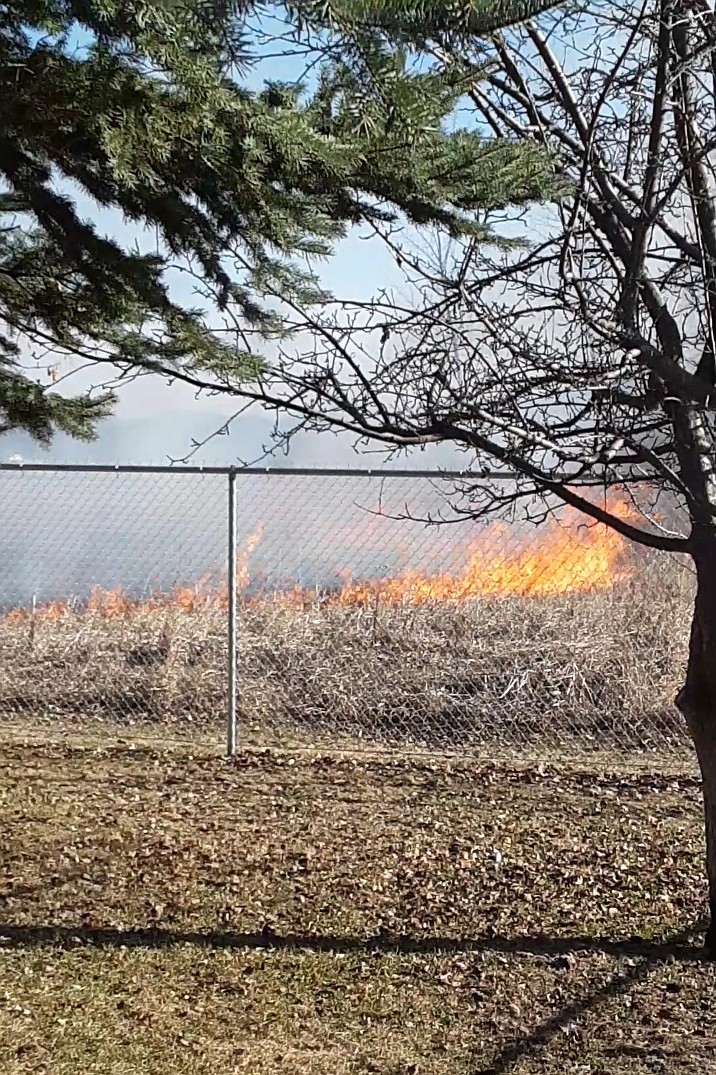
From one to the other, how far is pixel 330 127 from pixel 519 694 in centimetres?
548

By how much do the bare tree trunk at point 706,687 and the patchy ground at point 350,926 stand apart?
47 cm

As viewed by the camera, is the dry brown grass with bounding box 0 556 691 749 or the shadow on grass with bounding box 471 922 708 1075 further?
the dry brown grass with bounding box 0 556 691 749

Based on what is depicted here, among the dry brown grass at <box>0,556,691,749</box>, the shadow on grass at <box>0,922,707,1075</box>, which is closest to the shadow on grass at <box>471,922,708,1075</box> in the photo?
the shadow on grass at <box>0,922,707,1075</box>

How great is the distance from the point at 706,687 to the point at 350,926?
5.49 feet

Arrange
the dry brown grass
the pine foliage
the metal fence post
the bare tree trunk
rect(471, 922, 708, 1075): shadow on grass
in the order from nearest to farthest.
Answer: the pine foliage < rect(471, 922, 708, 1075): shadow on grass < the bare tree trunk < the metal fence post < the dry brown grass

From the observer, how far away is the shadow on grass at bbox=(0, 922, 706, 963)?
392 cm

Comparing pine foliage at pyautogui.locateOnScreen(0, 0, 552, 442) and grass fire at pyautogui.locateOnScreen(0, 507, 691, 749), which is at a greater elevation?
pine foliage at pyautogui.locateOnScreen(0, 0, 552, 442)

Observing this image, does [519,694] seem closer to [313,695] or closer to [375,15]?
[313,695]

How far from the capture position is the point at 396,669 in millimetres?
7926

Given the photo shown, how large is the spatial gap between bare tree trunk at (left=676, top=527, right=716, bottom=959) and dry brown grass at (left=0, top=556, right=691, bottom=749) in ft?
11.8

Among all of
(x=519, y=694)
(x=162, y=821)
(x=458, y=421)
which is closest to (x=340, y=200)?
(x=458, y=421)

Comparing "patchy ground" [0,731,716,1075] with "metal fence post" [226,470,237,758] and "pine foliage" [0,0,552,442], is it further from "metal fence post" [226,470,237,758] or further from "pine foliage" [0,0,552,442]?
"pine foliage" [0,0,552,442]

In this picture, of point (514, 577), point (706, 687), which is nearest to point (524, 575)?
point (514, 577)

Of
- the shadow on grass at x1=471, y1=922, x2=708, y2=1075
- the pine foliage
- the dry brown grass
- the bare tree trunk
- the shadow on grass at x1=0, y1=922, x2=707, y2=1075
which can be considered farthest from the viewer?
the dry brown grass
